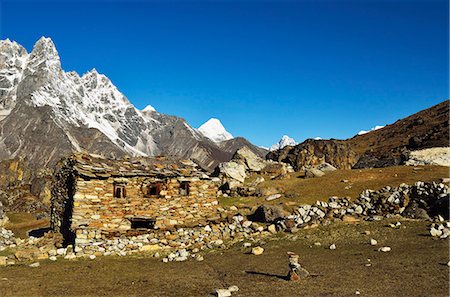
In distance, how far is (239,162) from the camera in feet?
176

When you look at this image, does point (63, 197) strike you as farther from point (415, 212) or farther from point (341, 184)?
point (415, 212)

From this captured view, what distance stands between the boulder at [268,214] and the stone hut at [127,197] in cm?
298

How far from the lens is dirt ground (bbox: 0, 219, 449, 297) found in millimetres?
11961

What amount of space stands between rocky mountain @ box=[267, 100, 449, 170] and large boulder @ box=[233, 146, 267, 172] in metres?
11.0

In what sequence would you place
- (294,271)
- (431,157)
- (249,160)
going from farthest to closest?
1. (249,160)
2. (431,157)
3. (294,271)

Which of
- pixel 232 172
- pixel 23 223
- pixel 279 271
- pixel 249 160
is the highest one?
pixel 249 160

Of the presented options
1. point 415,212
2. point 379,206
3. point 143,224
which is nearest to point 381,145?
point 379,206

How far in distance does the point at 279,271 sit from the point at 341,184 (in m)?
21.9

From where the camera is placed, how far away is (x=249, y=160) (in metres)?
54.6

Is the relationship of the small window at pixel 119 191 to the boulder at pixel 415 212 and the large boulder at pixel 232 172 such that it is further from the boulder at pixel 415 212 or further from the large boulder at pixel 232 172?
the large boulder at pixel 232 172

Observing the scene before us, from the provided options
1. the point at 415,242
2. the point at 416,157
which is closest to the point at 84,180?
the point at 415,242

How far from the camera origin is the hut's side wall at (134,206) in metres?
23.0

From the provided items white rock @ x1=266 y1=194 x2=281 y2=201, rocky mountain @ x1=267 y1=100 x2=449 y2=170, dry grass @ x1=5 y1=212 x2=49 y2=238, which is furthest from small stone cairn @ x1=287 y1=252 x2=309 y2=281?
rocky mountain @ x1=267 y1=100 x2=449 y2=170

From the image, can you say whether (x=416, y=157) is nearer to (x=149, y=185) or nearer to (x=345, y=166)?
(x=345, y=166)
